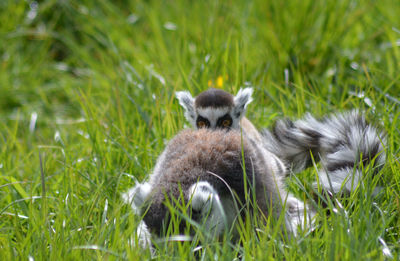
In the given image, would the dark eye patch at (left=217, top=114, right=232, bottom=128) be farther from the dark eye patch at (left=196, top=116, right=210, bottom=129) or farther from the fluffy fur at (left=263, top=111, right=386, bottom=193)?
the fluffy fur at (left=263, top=111, right=386, bottom=193)

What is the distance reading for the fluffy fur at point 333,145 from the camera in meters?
2.93

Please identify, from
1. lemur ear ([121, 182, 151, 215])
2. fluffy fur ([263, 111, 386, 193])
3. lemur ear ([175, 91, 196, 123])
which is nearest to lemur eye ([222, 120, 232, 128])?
lemur ear ([175, 91, 196, 123])

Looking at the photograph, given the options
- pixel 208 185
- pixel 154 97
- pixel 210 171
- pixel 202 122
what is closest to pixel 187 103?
pixel 202 122

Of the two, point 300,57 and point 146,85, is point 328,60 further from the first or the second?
point 146,85

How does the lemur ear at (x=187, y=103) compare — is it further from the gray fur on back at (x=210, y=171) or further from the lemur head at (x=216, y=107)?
the gray fur on back at (x=210, y=171)

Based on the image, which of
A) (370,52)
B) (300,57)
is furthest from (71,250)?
(370,52)

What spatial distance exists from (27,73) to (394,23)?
15.0 ft

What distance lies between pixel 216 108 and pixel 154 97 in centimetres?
80

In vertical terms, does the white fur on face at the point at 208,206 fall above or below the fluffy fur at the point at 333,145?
below

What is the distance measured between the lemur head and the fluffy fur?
47 cm

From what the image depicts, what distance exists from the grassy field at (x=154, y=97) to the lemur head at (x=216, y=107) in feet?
0.45

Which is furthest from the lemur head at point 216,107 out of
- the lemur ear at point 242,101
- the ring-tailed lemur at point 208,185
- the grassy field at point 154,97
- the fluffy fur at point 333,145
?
the ring-tailed lemur at point 208,185

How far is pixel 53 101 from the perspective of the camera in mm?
6598

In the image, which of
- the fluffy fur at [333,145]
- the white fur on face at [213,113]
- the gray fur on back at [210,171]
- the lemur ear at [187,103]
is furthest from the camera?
the lemur ear at [187,103]
